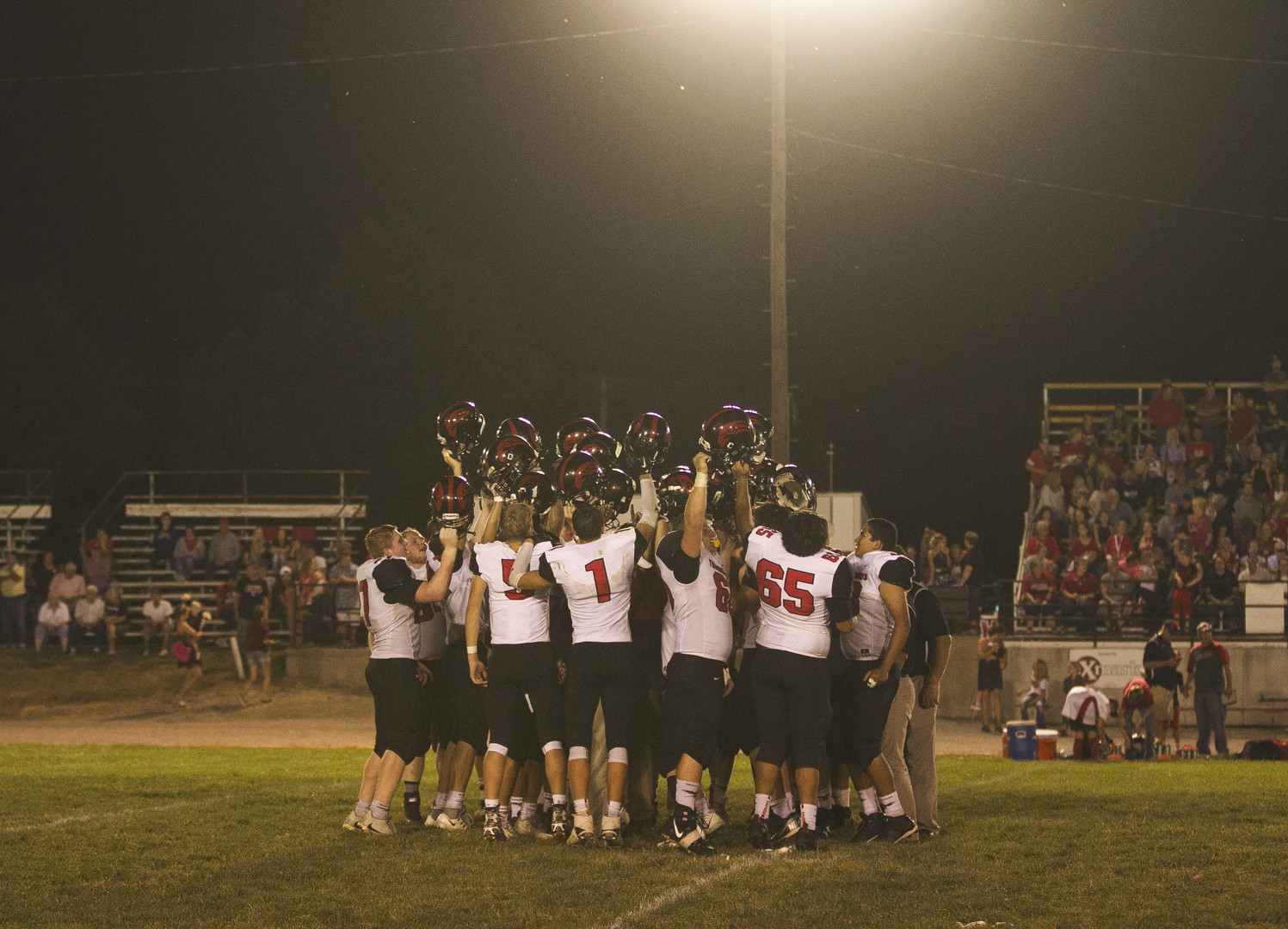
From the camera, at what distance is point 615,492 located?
798 centimetres

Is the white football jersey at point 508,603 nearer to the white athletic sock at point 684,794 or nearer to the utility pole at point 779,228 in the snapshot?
the white athletic sock at point 684,794

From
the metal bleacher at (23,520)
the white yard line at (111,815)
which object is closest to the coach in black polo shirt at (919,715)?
the white yard line at (111,815)

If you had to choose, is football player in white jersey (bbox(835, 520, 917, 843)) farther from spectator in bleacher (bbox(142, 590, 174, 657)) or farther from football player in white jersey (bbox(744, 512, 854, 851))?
spectator in bleacher (bbox(142, 590, 174, 657))

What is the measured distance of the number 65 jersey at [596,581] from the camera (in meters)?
7.71

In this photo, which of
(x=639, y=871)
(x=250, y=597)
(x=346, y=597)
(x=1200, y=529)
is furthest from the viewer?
(x=346, y=597)

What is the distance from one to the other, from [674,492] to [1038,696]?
11.3m

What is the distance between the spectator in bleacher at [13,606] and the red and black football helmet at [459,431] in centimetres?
1772

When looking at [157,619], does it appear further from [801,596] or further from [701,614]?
[801,596]

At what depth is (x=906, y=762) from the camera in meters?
8.34

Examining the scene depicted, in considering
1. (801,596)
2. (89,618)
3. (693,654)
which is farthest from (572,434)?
(89,618)

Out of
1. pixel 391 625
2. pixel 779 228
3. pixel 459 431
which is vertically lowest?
pixel 391 625

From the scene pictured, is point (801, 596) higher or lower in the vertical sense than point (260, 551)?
lower

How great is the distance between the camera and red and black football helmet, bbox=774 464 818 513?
877 centimetres

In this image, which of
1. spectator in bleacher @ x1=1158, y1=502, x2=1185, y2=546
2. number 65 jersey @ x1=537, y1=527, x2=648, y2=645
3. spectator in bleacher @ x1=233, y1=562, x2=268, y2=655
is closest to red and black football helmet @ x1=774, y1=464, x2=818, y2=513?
number 65 jersey @ x1=537, y1=527, x2=648, y2=645
